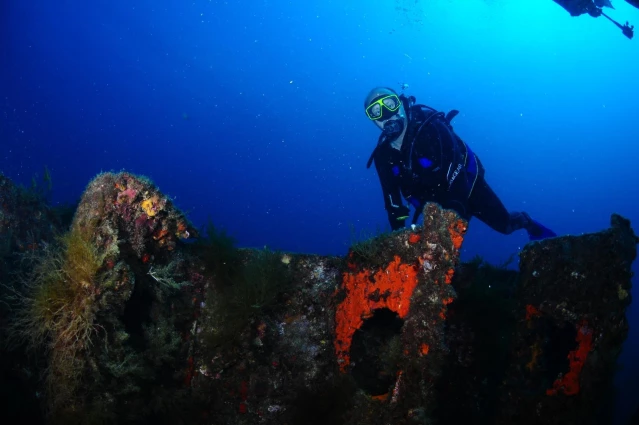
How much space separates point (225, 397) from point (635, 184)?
12925 cm

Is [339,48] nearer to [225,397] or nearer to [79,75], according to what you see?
[79,75]

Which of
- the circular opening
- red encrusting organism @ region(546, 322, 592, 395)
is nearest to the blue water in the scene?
the circular opening

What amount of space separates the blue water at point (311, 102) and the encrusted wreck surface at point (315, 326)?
76164mm

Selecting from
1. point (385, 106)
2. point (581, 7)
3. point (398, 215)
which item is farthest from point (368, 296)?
point (581, 7)

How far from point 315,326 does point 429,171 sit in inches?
150

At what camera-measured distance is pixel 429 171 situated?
6.74 metres

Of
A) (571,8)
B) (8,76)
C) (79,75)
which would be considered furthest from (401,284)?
(79,75)

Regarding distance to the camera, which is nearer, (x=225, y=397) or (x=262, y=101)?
(x=225, y=397)

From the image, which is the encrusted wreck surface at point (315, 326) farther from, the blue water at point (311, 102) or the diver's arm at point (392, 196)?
the blue water at point (311, 102)

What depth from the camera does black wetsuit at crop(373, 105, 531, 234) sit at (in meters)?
6.66

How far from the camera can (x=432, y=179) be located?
6715 millimetres

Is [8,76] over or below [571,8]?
over

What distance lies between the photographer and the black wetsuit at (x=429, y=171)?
6.66m

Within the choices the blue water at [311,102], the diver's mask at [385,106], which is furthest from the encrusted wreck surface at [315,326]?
the blue water at [311,102]
